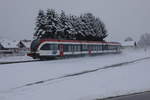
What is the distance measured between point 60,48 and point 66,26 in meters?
27.5

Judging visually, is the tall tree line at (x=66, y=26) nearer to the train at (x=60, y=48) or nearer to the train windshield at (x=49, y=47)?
the train at (x=60, y=48)

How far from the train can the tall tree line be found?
A: 42.0 feet

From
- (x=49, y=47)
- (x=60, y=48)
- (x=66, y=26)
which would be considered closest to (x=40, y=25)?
(x=66, y=26)

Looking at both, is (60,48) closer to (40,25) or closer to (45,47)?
(45,47)

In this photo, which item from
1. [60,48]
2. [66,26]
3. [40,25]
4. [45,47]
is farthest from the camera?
[66,26]

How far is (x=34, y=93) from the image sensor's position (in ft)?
39.3

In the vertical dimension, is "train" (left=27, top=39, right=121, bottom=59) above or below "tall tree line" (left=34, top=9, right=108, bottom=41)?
below

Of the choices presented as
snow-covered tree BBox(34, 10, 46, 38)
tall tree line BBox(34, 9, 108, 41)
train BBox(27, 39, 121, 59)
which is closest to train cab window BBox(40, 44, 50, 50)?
train BBox(27, 39, 121, 59)

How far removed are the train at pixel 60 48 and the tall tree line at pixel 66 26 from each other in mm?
12808

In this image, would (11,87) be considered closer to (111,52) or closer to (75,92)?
(75,92)

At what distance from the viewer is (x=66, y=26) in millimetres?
59812

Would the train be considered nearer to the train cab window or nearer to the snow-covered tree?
the train cab window

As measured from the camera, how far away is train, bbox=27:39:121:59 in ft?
98.9

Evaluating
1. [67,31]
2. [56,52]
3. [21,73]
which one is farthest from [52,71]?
[67,31]
